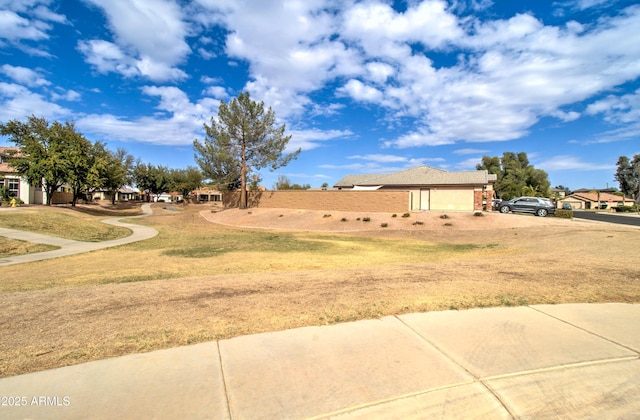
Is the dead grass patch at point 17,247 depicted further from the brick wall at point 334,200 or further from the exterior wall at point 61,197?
the exterior wall at point 61,197

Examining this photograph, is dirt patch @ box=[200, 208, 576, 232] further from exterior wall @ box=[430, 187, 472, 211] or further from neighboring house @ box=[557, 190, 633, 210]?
neighboring house @ box=[557, 190, 633, 210]

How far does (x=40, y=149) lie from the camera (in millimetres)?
34094

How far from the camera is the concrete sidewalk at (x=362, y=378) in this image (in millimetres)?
2777

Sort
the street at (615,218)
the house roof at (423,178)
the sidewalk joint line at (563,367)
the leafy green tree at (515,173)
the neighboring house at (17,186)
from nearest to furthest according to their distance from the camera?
the sidewalk joint line at (563,367) → the street at (615,218) → the neighboring house at (17,186) → the house roof at (423,178) → the leafy green tree at (515,173)

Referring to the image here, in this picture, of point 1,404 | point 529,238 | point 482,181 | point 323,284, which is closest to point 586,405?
point 323,284

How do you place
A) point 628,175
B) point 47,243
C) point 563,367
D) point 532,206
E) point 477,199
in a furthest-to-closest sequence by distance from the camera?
point 628,175, point 477,199, point 532,206, point 47,243, point 563,367

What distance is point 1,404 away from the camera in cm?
280

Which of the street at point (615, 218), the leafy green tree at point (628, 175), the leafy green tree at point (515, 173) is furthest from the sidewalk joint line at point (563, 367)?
the leafy green tree at point (628, 175)

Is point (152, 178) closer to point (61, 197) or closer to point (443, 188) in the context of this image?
point (61, 197)

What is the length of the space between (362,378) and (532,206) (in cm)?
→ 3578

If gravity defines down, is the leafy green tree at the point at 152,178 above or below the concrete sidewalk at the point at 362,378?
above

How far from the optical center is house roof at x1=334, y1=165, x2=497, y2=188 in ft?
124

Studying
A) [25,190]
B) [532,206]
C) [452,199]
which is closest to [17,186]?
[25,190]

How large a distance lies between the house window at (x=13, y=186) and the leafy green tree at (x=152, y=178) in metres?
42.8
